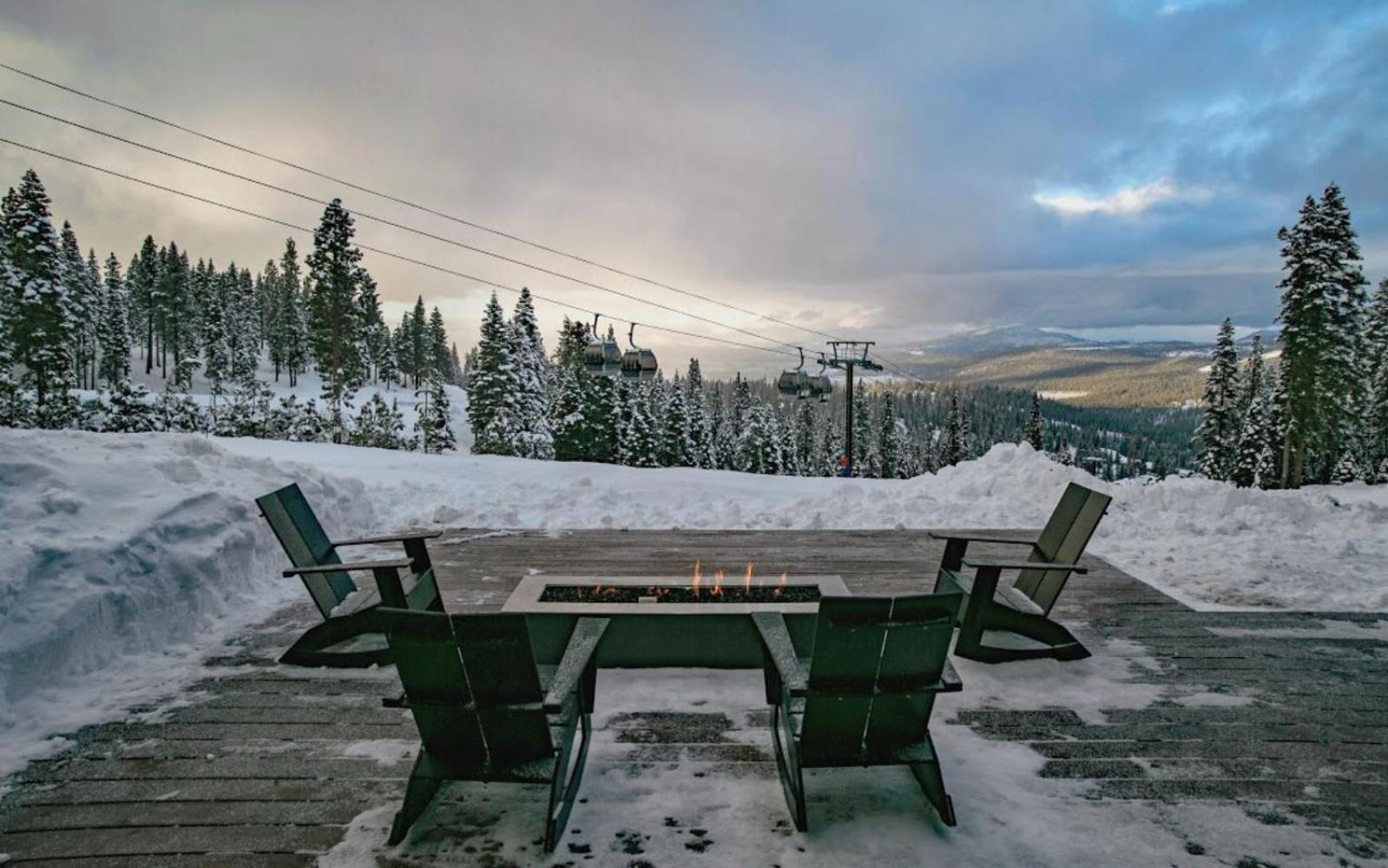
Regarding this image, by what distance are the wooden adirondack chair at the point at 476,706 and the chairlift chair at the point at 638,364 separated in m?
12.3

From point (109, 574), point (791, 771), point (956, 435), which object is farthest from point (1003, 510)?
point (956, 435)

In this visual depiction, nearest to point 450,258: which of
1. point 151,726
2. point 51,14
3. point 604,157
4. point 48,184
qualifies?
point 604,157

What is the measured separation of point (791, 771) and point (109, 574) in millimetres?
5066

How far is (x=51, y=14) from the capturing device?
34.3 ft

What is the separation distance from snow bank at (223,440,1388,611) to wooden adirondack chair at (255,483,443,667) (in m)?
4.04

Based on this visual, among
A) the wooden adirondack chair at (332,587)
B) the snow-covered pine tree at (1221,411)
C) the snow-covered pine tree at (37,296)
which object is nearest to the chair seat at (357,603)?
the wooden adirondack chair at (332,587)

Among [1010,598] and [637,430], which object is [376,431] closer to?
[637,430]

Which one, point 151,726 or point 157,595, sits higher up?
point 157,595

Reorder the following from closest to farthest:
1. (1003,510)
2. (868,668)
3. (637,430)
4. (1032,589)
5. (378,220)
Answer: (868,668)
(1032,589)
(1003,510)
(378,220)
(637,430)

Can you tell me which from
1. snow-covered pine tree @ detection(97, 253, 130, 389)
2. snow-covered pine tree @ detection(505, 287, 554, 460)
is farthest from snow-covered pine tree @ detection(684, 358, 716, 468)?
snow-covered pine tree @ detection(97, 253, 130, 389)

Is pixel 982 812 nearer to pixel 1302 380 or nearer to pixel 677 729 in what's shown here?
pixel 677 729

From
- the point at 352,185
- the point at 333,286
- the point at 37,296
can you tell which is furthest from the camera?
the point at 333,286

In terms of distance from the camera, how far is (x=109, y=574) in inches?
192

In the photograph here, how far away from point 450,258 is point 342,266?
19790 millimetres
